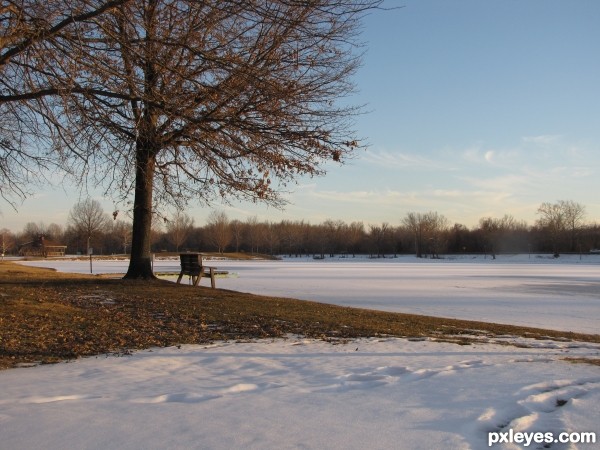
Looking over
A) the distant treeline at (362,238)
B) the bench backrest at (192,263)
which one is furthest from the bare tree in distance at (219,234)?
the bench backrest at (192,263)

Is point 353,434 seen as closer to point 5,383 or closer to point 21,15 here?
point 5,383

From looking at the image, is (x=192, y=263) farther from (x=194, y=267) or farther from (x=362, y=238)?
(x=362, y=238)

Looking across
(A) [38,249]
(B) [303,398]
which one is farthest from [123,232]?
(B) [303,398]

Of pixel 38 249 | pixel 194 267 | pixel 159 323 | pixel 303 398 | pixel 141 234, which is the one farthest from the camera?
pixel 38 249

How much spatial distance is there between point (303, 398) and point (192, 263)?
45.6 feet

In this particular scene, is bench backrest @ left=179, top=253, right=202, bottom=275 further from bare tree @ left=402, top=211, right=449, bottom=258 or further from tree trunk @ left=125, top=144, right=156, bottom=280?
bare tree @ left=402, top=211, right=449, bottom=258

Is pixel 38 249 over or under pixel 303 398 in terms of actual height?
over

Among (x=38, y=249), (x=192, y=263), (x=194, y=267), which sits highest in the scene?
(x=38, y=249)

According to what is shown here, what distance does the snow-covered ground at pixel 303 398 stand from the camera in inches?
152

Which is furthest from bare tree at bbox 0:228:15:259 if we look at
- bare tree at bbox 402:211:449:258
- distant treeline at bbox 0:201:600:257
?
bare tree at bbox 402:211:449:258

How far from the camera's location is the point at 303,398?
4812 mm

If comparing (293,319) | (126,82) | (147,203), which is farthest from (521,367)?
(147,203)

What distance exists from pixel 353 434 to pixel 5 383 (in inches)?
143

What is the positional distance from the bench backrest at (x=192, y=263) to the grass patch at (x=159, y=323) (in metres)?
3.77
